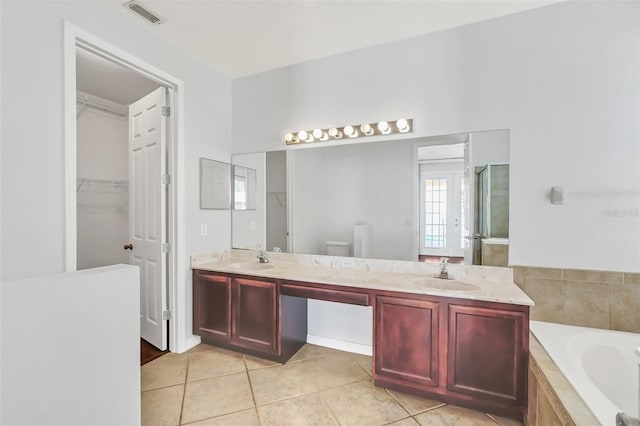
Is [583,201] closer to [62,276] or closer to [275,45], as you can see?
[275,45]

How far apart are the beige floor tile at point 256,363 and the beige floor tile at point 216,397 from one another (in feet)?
0.41

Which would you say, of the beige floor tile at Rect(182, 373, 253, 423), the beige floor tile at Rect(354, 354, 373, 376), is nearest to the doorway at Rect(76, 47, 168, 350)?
the beige floor tile at Rect(182, 373, 253, 423)

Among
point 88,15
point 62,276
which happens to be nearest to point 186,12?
point 88,15

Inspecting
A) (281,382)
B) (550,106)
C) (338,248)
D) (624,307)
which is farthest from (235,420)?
(550,106)

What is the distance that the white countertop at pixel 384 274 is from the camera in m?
1.83

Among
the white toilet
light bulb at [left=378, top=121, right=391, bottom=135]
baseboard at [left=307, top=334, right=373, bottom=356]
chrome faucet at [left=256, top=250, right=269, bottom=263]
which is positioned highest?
light bulb at [left=378, top=121, right=391, bottom=135]

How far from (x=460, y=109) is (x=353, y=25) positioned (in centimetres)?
105

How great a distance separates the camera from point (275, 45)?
96.3 inches

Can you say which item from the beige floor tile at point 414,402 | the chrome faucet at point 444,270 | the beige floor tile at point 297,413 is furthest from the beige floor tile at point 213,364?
the chrome faucet at point 444,270

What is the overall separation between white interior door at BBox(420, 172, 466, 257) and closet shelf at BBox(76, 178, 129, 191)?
3.66 metres

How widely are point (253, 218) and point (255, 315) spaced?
3.33ft

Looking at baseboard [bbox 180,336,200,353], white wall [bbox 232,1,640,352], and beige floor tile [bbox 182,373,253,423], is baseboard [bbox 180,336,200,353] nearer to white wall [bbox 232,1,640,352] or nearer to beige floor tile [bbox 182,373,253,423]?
beige floor tile [bbox 182,373,253,423]

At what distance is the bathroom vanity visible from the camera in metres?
1.68

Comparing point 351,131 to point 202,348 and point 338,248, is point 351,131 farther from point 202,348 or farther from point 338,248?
point 202,348
